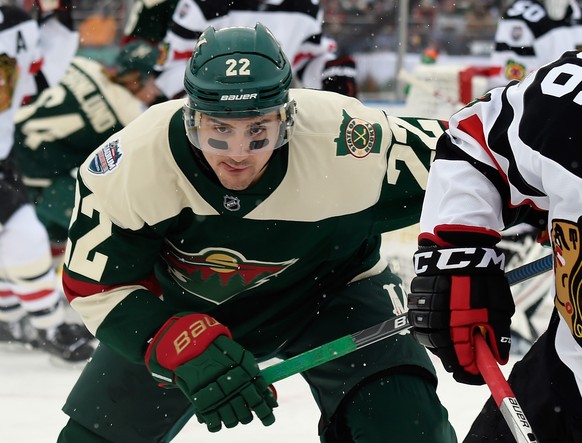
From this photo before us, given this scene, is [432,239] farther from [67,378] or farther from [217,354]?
[67,378]

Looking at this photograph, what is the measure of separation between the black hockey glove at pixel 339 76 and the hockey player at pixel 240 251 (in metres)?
2.49

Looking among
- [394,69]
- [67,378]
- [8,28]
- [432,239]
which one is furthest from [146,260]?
[394,69]

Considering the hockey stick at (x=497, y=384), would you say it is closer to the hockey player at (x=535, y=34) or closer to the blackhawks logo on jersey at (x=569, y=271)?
the blackhawks logo on jersey at (x=569, y=271)

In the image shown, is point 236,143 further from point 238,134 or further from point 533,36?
point 533,36

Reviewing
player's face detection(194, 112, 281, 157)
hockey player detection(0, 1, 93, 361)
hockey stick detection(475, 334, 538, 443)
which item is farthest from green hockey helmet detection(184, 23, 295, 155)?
hockey player detection(0, 1, 93, 361)

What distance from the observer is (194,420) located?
359cm

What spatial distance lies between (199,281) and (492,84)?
3819mm

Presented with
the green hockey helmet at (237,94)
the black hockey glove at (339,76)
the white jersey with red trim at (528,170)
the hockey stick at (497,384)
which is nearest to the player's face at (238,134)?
the green hockey helmet at (237,94)

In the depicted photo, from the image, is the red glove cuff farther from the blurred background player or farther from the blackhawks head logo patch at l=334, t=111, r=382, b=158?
the blurred background player

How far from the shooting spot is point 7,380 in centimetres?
415

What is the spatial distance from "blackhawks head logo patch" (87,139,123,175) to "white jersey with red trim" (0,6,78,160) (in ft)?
7.97

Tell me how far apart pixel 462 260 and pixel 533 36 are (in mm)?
3798

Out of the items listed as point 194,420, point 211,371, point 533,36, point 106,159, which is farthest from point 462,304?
point 533,36

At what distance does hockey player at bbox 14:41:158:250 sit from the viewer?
15.9ft
